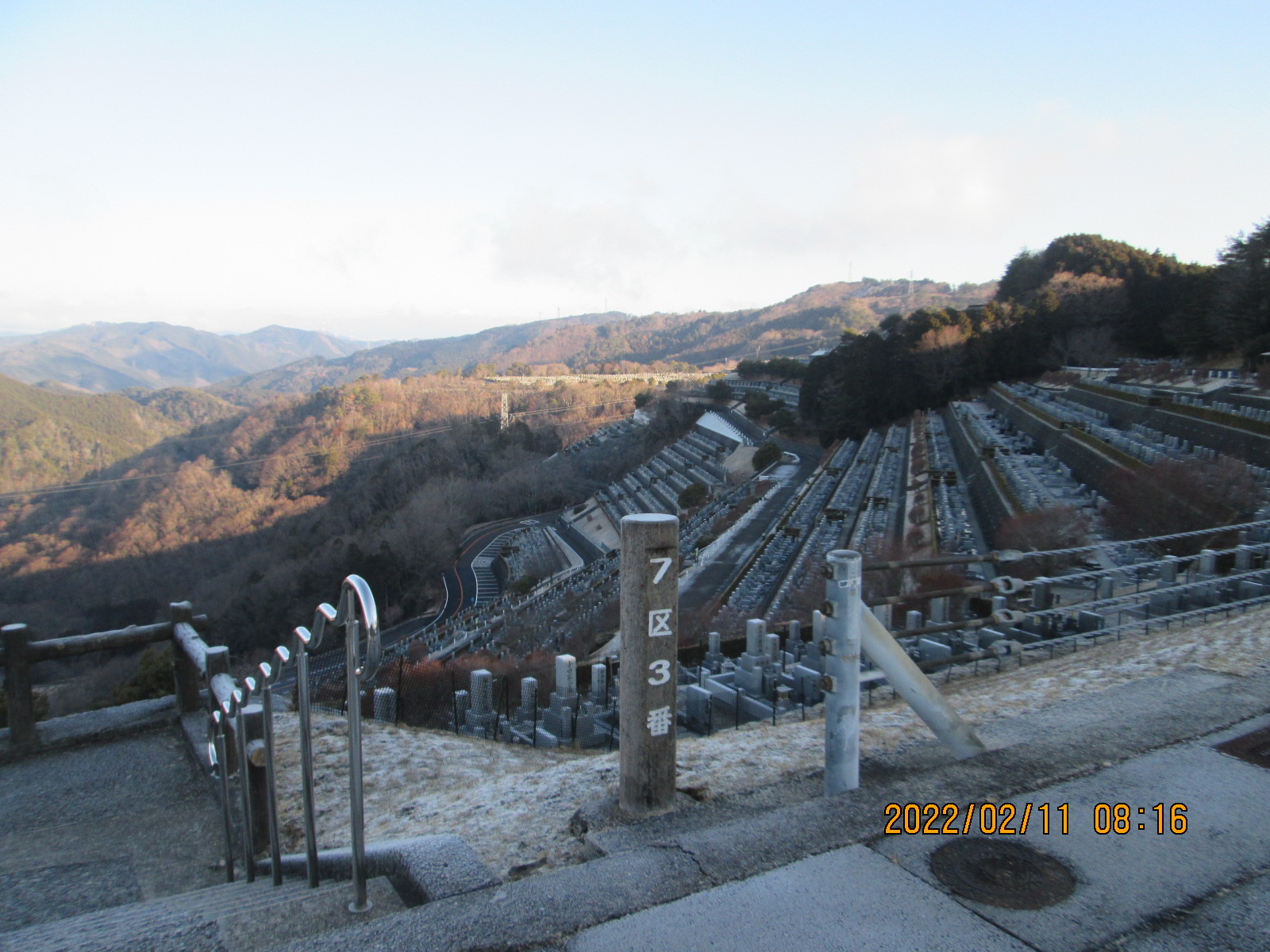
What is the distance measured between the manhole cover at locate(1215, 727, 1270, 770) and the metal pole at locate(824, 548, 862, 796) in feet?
4.79

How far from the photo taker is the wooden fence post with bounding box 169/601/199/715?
4910mm

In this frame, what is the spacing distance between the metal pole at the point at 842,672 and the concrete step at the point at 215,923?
4.97 feet

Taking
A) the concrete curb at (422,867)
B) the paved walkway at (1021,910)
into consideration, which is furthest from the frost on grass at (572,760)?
the paved walkway at (1021,910)

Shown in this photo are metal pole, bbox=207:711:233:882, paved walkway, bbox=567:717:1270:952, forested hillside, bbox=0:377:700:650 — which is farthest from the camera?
forested hillside, bbox=0:377:700:650

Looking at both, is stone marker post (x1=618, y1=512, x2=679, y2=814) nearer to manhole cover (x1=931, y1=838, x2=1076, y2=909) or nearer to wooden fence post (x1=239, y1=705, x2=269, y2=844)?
manhole cover (x1=931, y1=838, x2=1076, y2=909)

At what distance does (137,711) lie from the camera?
5.03m

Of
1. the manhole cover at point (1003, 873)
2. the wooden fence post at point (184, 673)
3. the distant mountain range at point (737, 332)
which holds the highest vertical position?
the distant mountain range at point (737, 332)

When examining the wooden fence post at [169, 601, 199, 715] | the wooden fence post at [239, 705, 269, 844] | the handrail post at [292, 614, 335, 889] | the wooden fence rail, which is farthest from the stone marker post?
the wooden fence post at [169, 601, 199, 715]

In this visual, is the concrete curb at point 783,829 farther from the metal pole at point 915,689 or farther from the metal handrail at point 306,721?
the metal handrail at point 306,721

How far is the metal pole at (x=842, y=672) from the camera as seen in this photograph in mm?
2561

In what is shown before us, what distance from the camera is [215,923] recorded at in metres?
2.13

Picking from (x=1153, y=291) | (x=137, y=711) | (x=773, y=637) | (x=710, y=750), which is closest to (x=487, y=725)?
(x=773, y=637)
